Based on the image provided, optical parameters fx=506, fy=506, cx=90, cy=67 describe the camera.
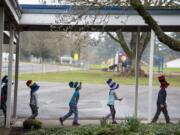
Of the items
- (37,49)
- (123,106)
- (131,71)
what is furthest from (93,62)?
(123,106)

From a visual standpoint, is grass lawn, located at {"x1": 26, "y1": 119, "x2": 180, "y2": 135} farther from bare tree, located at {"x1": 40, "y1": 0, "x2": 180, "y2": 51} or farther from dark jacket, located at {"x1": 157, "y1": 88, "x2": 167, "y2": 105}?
dark jacket, located at {"x1": 157, "y1": 88, "x2": 167, "y2": 105}

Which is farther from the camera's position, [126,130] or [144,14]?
[126,130]

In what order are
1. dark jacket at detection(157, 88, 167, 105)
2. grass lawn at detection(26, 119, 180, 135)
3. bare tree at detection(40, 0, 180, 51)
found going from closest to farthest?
bare tree at detection(40, 0, 180, 51)
grass lawn at detection(26, 119, 180, 135)
dark jacket at detection(157, 88, 167, 105)

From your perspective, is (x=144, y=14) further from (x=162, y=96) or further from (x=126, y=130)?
(x=162, y=96)

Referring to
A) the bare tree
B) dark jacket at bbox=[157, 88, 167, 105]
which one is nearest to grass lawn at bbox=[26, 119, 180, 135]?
the bare tree

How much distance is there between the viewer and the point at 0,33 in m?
12.4

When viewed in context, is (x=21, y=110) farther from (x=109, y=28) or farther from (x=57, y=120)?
(x=109, y=28)

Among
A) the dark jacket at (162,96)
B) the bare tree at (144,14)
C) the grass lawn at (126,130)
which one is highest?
the bare tree at (144,14)

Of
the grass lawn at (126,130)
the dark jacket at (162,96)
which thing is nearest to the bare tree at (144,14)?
the grass lawn at (126,130)

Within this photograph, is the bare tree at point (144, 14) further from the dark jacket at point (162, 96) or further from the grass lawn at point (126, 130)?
the dark jacket at point (162, 96)

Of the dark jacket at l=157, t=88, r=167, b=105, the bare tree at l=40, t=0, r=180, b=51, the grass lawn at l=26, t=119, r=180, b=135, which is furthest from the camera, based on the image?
the dark jacket at l=157, t=88, r=167, b=105

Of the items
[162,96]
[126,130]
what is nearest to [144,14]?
[126,130]

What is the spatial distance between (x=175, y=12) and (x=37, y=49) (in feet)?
229

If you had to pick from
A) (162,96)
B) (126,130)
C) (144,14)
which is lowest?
(126,130)
